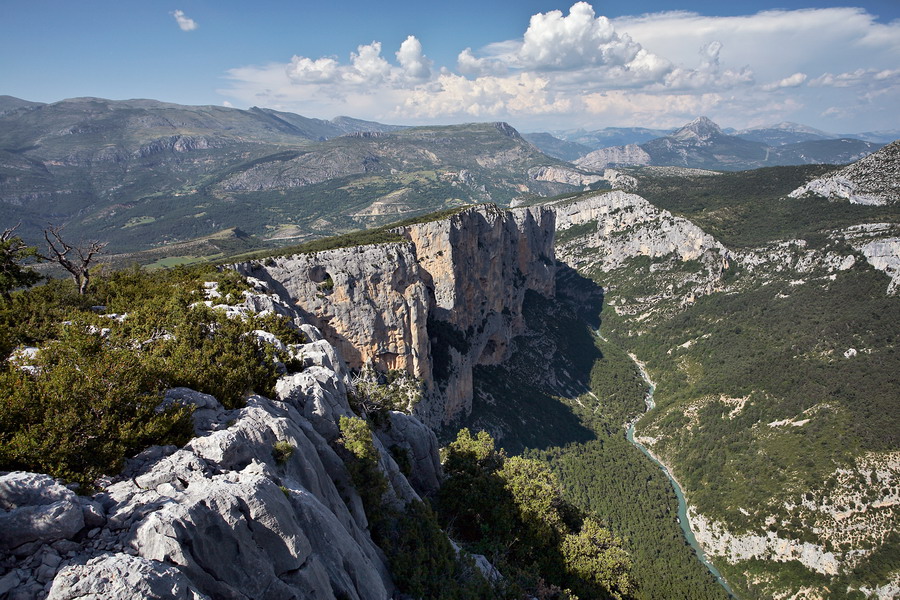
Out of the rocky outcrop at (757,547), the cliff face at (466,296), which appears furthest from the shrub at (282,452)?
the rocky outcrop at (757,547)

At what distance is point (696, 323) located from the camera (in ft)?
395

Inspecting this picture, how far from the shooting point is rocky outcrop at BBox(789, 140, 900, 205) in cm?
12075

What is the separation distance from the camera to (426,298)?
2406 inches

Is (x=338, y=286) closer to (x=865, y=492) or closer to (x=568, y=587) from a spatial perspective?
(x=568, y=587)

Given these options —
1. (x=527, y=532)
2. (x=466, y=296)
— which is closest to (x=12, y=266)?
(x=527, y=532)

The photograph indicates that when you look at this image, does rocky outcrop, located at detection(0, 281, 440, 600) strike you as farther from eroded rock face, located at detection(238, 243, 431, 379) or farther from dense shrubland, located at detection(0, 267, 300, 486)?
eroded rock face, located at detection(238, 243, 431, 379)

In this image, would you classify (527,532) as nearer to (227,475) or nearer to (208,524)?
(227,475)

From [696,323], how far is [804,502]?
6348cm

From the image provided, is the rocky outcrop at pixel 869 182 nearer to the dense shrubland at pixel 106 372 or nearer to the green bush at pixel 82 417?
the dense shrubland at pixel 106 372

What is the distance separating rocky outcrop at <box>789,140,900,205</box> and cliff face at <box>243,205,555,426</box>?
105114mm

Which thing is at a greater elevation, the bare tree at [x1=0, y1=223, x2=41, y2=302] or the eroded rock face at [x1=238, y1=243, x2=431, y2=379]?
the bare tree at [x1=0, y1=223, x2=41, y2=302]

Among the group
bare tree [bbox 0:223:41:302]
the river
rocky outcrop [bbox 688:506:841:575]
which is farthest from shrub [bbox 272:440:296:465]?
rocky outcrop [bbox 688:506:841:575]

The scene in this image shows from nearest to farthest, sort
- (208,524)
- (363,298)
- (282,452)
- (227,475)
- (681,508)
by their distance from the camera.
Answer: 1. (208,524)
2. (227,475)
3. (282,452)
4. (363,298)
5. (681,508)

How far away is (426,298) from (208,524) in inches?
2031
